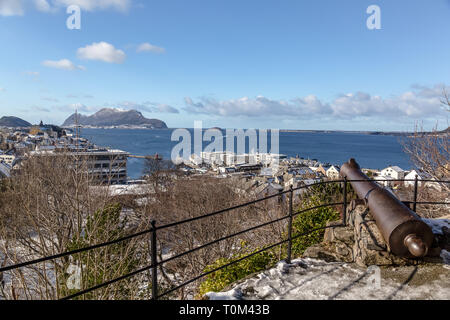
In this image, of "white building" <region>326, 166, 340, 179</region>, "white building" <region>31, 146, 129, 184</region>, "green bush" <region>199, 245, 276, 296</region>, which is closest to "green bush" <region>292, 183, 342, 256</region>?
"green bush" <region>199, 245, 276, 296</region>

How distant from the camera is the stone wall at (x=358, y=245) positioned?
3.68 meters

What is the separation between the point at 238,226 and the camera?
13.8 m

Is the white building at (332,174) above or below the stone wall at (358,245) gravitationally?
below

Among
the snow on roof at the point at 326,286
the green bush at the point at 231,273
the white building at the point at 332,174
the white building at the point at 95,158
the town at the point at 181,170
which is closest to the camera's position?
the snow on roof at the point at 326,286

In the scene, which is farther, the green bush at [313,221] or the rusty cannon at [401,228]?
the green bush at [313,221]

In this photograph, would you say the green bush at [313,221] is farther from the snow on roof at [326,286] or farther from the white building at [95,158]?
the white building at [95,158]

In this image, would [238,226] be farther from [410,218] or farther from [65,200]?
[410,218]

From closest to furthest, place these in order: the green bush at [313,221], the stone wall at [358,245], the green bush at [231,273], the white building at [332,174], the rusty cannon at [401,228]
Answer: the rusty cannon at [401,228], the stone wall at [358,245], the green bush at [231,273], the green bush at [313,221], the white building at [332,174]

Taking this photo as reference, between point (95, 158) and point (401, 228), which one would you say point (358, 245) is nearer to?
point (401, 228)

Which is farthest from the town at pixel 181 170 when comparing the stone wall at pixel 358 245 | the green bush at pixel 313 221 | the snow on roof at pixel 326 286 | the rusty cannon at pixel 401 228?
the snow on roof at pixel 326 286

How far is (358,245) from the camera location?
3.91 m

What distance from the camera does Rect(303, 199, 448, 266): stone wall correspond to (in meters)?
3.68
